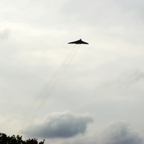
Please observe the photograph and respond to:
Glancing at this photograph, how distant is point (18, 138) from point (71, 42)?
2279 inches

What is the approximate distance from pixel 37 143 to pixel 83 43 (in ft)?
191

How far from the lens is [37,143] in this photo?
11294cm

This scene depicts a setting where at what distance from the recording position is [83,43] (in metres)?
148

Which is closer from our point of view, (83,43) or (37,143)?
(37,143)

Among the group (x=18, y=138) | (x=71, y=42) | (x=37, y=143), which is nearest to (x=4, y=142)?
(x=18, y=138)

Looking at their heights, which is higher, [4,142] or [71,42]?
[71,42]

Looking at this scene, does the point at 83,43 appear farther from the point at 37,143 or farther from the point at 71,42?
A: the point at 37,143

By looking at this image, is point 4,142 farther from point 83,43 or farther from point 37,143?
point 83,43

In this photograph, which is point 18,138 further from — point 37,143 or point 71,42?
point 71,42

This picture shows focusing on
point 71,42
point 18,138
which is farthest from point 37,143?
point 71,42

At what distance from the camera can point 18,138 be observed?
368 ft

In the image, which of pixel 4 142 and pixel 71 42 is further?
pixel 71 42

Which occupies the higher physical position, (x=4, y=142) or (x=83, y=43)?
(x=83, y=43)

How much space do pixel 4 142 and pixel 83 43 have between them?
210 feet
